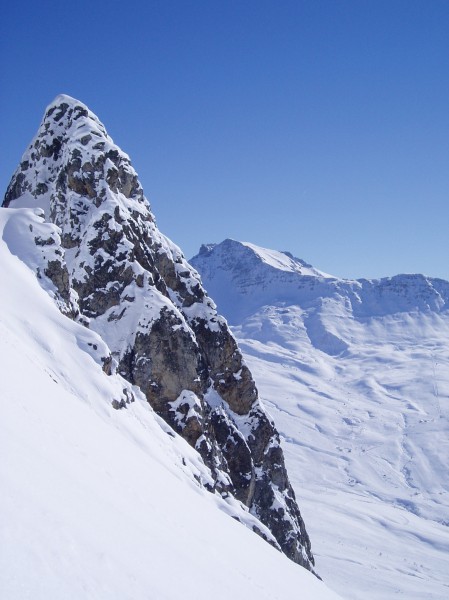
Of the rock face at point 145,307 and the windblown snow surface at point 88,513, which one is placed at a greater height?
the rock face at point 145,307

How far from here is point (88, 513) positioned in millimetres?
10406

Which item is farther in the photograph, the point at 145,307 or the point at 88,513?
the point at 145,307

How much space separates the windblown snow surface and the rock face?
23.8ft

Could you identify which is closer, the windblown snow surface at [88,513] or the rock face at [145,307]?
the windblown snow surface at [88,513]

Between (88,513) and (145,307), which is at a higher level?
(145,307)

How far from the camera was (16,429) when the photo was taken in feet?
39.2

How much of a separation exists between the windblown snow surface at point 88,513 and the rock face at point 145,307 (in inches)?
286

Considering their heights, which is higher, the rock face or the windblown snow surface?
the rock face

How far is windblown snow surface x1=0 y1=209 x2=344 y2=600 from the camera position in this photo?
8070 millimetres

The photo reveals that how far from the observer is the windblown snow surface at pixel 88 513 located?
807 cm

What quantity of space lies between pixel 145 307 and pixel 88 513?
31.3 meters

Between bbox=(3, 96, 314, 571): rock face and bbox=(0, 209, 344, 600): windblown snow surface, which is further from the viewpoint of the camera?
bbox=(3, 96, 314, 571): rock face

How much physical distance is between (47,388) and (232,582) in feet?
33.3

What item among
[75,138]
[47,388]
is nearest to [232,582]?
[47,388]
